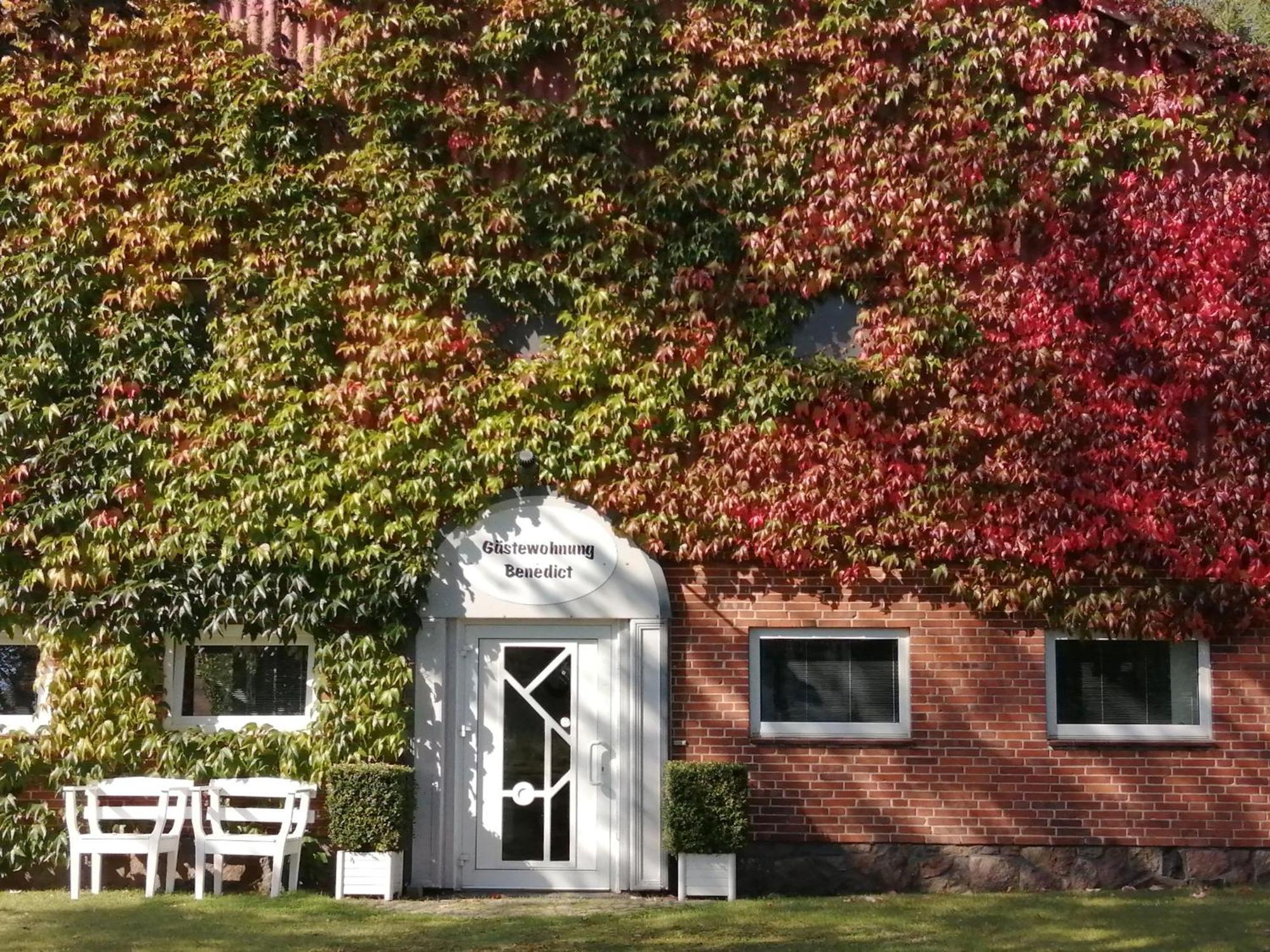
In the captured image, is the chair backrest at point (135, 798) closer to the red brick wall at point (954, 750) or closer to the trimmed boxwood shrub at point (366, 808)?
the trimmed boxwood shrub at point (366, 808)

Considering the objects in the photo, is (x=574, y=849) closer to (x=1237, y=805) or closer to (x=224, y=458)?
(x=224, y=458)

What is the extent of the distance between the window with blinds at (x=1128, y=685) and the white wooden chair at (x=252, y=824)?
629 centimetres

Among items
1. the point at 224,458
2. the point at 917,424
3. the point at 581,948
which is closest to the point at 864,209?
the point at 917,424

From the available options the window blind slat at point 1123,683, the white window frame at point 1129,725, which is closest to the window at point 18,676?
the white window frame at point 1129,725

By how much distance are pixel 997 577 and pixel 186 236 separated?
294 inches

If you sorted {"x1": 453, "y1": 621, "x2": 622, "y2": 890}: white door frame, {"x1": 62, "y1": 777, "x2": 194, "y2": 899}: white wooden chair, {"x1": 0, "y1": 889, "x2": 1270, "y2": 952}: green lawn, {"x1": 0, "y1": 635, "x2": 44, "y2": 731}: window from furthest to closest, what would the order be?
{"x1": 0, "y1": 635, "x2": 44, "y2": 731}: window → {"x1": 453, "y1": 621, "x2": 622, "y2": 890}: white door frame → {"x1": 62, "y1": 777, "x2": 194, "y2": 899}: white wooden chair → {"x1": 0, "y1": 889, "x2": 1270, "y2": 952}: green lawn

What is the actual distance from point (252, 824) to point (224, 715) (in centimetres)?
96

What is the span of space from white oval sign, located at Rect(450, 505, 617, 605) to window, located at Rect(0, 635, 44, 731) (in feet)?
12.5

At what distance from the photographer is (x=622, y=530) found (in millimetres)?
12570

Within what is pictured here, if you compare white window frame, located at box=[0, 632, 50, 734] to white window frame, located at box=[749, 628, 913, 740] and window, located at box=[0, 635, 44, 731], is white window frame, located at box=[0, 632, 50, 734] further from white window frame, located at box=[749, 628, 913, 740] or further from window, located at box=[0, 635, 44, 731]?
white window frame, located at box=[749, 628, 913, 740]

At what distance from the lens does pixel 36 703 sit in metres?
12.9

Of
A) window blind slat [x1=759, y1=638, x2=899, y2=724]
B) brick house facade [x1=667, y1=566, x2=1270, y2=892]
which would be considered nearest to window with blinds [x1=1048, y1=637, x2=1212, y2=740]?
brick house facade [x1=667, y1=566, x2=1270, y2=892]

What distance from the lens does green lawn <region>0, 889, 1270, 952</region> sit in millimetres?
9906

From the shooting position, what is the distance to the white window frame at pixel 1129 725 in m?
12.6
